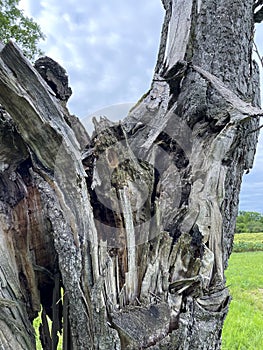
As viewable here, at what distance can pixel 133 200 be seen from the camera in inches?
43.0

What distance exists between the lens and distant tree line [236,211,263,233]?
1177 inches

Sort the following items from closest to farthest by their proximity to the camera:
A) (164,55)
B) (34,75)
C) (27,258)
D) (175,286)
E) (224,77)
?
(175,286)
(34,75)
(27,258)
(224,77)
(164,55)

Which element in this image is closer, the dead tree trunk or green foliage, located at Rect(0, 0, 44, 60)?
the dead tree trunk

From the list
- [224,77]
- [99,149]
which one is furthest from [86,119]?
[224,77]

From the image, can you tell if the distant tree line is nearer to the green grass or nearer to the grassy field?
the grassy field

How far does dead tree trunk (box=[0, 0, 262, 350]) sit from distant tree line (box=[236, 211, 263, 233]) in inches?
1172

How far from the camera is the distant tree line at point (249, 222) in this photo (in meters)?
29.9

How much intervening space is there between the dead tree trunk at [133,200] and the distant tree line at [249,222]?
29.8 metres

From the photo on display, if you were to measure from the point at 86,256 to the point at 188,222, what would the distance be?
326 millimetres

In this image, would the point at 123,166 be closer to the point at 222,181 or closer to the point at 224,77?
the point at 222,181

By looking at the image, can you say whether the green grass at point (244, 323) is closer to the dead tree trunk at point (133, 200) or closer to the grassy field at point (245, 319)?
the grassy field at point (245, 319)

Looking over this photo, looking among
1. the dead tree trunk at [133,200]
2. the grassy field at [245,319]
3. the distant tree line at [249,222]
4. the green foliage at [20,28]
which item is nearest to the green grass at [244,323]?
the grassy field at [245,319]

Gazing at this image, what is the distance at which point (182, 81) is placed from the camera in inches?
50.6

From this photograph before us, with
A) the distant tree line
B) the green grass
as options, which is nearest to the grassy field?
the green grass
